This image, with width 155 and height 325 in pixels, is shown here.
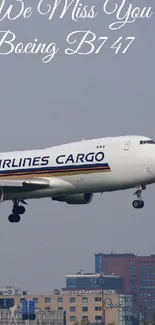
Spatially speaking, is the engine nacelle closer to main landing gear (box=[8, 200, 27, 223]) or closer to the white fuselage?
main landing gear (box=[8, 200, 27, 223])

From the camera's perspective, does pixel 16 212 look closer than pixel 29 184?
No

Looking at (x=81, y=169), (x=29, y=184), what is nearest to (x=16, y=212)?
(x=29, y=184)

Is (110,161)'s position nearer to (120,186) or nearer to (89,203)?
(120,186)

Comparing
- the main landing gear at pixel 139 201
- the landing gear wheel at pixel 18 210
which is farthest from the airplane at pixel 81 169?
the landing gear wheel at pixel 18 210

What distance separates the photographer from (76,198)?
129 m

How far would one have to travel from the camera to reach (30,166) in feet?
413

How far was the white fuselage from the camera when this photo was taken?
120 m

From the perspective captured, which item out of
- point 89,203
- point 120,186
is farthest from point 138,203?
point 89,203

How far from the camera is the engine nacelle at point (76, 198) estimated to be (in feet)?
423

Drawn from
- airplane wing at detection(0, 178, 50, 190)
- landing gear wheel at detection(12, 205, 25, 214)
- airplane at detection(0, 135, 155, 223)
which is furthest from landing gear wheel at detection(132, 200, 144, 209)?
landing gear wheel at detection(12, 205, 25, 214)

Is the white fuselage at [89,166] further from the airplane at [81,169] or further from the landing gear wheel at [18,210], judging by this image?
the landing gear wheel at [18,210]

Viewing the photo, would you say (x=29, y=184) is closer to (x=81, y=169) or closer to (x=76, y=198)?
(x=81, y=169)

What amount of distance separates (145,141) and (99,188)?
5.76m

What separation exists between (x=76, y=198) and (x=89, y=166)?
A: 804 cm
